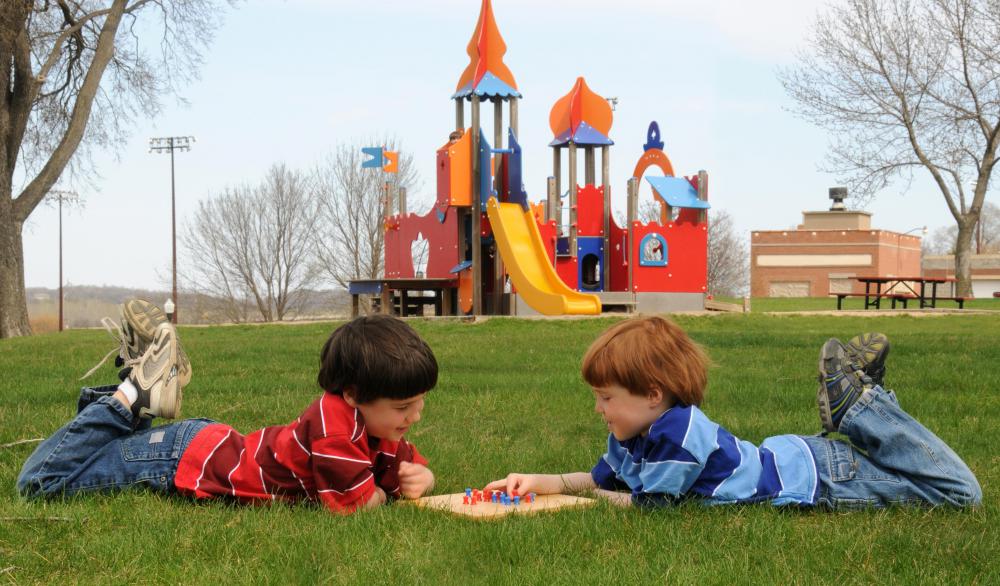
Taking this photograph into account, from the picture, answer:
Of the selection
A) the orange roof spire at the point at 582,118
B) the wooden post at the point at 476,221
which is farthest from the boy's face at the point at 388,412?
the orange roof spire at the point at 582,118

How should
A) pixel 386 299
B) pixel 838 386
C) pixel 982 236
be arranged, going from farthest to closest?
pixel 982 236, pixel 386 299, pixel 838 386

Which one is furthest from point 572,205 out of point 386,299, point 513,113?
point 386,299

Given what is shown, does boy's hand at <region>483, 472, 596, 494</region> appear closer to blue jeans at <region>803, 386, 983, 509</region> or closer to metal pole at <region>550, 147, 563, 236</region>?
blue jeans at <region>803, 386, 983, 509</region>

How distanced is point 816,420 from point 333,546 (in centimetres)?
382

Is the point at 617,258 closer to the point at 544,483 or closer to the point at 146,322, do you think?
the point at 544,483

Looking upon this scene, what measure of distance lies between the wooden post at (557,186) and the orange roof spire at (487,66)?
2343mm

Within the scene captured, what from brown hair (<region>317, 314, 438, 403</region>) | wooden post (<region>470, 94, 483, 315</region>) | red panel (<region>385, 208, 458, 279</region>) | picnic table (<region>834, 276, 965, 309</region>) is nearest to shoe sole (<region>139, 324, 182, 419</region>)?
brown hair (<region>317, 314, 438, 403</region>)

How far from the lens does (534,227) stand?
20.8 meters

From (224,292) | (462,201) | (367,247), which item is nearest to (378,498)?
(462,201)

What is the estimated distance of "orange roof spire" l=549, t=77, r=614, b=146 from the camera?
74.1 feet

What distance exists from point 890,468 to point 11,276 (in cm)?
1986

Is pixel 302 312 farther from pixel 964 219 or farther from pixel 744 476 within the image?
pixel 744 476

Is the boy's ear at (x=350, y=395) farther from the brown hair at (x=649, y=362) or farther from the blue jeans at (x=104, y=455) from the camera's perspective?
the brown hair at (x=649, y=362)

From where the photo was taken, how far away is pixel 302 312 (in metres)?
54.9
